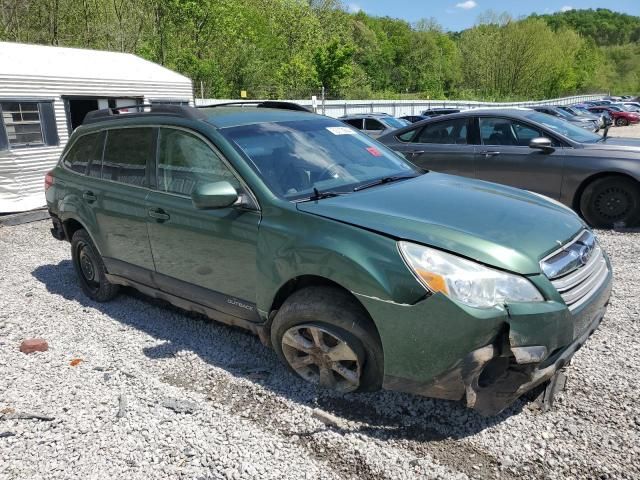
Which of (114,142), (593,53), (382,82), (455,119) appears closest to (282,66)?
(455,119)

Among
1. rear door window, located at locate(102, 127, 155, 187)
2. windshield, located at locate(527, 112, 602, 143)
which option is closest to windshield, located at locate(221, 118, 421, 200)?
rear door window, located at locate(102, 127, 155, 187)

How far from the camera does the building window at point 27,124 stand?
9562 mm

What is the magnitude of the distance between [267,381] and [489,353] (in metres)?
1.56

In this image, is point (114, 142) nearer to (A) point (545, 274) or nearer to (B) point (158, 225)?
(B) point (158, 225)

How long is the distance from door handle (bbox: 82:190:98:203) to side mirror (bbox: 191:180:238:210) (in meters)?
1.84

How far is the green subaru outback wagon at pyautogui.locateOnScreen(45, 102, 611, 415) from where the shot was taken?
8.11ft

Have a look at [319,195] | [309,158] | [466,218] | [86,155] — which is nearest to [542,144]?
[309,158]

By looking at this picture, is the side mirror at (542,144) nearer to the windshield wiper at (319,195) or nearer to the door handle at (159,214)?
the windshield wiper at (319,195)

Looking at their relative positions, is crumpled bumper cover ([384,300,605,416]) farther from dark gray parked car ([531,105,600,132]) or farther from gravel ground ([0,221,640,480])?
dark gray parked car ([531,105,600,132])

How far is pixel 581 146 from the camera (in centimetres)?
684

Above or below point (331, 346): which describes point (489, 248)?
above

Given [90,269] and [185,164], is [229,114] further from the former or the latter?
[90,269]

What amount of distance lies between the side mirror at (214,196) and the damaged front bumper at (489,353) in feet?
4.09

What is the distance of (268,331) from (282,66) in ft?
133
